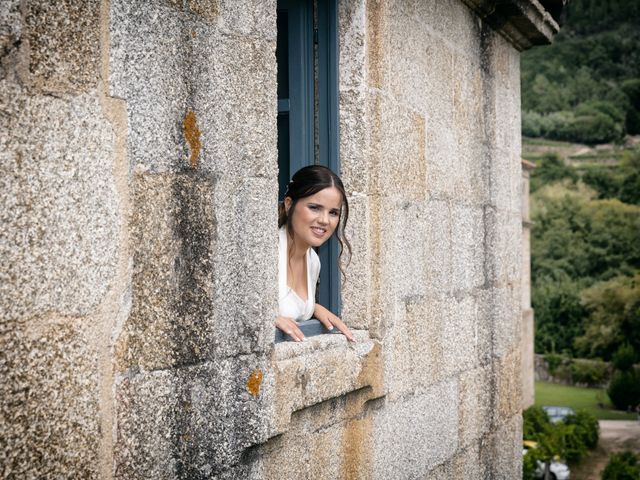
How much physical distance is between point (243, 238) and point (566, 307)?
4222 cm

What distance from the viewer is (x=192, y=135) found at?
2068 millimetres

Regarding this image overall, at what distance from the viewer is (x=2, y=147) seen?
1.60 meters

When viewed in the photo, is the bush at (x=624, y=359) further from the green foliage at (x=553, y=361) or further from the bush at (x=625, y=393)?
the green foliage at (x=553, y=361)

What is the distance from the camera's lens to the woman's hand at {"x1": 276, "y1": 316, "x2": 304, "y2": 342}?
103 inches

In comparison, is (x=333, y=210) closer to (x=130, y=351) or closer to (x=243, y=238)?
(x=243, y=238)

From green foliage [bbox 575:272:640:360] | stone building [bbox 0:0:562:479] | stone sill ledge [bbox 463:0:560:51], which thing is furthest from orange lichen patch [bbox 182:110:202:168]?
green foliage [bbox 575:272:640:360]

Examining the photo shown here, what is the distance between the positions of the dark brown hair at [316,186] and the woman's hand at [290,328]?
0.40 meters

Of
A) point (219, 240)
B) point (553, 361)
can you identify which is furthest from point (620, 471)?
point (553, 361)

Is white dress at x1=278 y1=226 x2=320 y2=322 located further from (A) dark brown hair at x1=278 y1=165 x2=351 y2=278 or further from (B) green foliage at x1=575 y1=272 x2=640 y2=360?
(B) green foliage at x1=575 y1=272 x2=640 y2=360

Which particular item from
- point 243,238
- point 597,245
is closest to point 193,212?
point 243,238

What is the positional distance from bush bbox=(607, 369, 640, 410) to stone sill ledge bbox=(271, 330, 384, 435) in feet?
96.5

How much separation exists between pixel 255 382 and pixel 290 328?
1.31 ft

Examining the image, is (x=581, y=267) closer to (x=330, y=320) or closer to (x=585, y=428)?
(x=585, y=428)

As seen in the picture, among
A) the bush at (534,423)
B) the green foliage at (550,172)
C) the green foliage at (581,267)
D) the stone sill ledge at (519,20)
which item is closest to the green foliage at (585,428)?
the bush at (534,423)
